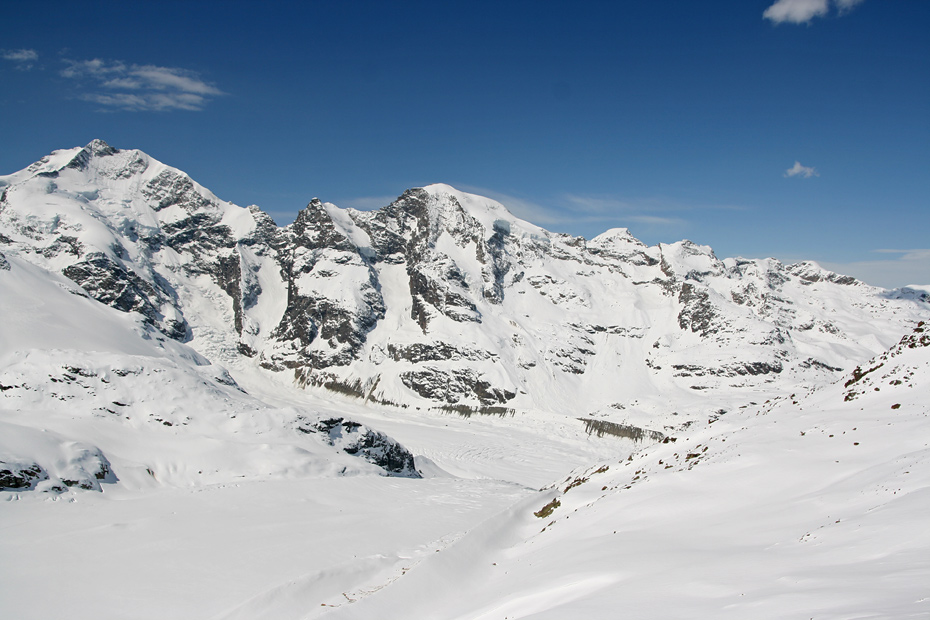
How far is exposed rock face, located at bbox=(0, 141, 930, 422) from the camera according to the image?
11919cm

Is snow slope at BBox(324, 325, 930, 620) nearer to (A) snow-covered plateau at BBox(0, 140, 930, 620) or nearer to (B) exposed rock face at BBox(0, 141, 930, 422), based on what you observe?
(A) snow-covered plateau at BBox(0, 140, 930, 620)

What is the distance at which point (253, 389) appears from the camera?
117188mm

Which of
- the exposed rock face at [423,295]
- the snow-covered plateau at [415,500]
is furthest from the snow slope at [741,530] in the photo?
the exposed rock face at [423,295]

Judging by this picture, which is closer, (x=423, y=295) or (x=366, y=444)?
(x=366, y=444)

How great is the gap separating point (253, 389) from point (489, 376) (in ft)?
176

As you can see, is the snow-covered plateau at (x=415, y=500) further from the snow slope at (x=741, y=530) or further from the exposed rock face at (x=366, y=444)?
the exposed rock face at (x=366, y=444)

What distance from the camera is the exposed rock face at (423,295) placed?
391 ft

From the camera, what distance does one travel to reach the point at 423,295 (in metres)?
140

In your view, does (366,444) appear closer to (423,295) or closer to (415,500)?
(415,500)

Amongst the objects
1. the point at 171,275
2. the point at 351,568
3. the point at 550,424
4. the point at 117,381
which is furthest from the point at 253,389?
the point at 351,568

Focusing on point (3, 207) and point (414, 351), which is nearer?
point (3, 207)

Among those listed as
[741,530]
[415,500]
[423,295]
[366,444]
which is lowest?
[415,500]

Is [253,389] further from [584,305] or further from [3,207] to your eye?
[584,305]

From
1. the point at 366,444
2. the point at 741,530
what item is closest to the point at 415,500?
the point at 366,444
